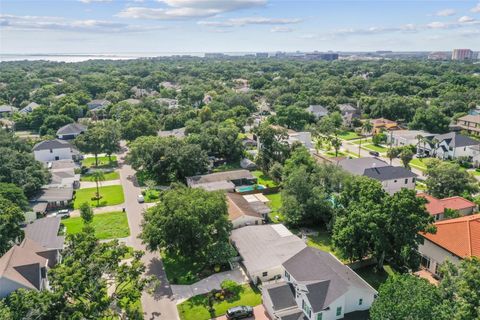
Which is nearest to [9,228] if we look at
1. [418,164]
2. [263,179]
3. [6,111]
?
[263,179]

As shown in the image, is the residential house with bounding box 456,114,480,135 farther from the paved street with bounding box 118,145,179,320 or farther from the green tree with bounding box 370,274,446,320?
the paved street with bounding box 118,145,179,320

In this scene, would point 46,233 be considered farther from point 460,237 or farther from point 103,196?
point 460,237

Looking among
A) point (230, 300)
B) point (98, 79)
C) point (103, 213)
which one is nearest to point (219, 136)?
point (103, 213)

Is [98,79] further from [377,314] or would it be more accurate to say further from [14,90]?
[377,314]

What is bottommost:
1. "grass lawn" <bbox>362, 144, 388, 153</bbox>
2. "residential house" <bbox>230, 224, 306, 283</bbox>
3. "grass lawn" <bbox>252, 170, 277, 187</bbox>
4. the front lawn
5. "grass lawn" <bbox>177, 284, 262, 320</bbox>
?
"grass lawn" <bbox>177, 284, 262, 320</bbox>

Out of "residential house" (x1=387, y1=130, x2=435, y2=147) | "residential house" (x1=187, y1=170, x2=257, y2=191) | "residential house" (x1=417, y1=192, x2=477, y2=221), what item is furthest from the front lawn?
"residential house" (x1=387, y1=130, x2=435, y2=147)

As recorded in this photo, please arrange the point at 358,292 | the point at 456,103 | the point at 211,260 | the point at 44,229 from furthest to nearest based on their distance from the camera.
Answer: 1. the point at 456,103
2. the point at 44,229
3. the point at 211,260
4. the point at 358,292

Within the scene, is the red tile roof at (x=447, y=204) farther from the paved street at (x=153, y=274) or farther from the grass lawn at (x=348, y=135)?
the grass lawn at (x=348, y=135)
